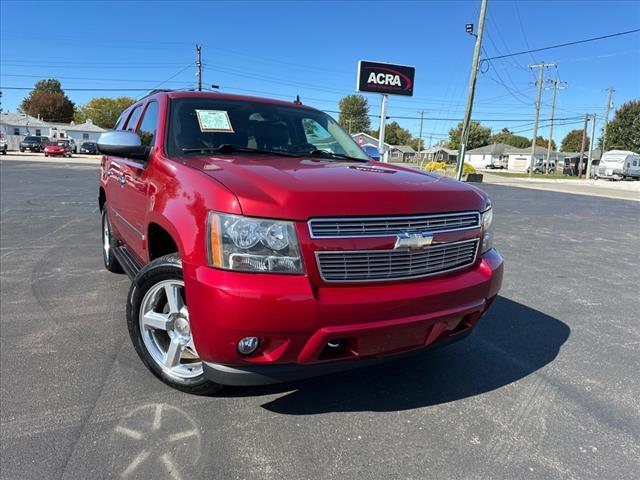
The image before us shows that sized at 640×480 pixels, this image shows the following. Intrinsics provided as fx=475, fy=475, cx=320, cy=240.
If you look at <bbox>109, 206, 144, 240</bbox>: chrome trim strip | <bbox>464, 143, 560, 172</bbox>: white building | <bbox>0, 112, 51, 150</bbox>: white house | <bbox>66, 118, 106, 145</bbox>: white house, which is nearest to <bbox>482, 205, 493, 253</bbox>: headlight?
<bbox>109, 206, 144, 240</bbox>: chrome trim strip

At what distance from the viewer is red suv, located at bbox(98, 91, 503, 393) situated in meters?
2.20

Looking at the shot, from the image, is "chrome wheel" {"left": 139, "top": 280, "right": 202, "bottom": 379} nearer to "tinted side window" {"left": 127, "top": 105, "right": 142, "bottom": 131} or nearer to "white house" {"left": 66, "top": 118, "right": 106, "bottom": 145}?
"tinted side window" {"left": 127, "top": 105, "right": 142, "bottom": 131}

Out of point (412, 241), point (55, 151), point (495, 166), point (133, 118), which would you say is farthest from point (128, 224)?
point (495, 166)

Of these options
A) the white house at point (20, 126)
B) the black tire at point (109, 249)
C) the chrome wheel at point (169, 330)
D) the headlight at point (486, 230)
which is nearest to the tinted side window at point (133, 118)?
the black tire at point (109, 249)

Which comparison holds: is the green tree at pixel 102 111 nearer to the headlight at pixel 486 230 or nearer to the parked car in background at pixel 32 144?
the parked car in background at pixel 32 144

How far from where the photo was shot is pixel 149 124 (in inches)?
152

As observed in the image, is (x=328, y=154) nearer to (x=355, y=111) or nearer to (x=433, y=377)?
(x=433, y=377)

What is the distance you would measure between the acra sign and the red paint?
70.6ft

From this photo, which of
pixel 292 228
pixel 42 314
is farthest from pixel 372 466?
pixel 42 314

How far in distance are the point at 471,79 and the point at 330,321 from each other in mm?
23013

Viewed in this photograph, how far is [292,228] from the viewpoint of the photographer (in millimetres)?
2211

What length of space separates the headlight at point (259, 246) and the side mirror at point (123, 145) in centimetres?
139

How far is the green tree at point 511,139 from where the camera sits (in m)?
135

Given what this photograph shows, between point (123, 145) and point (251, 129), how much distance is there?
968 millimetres
